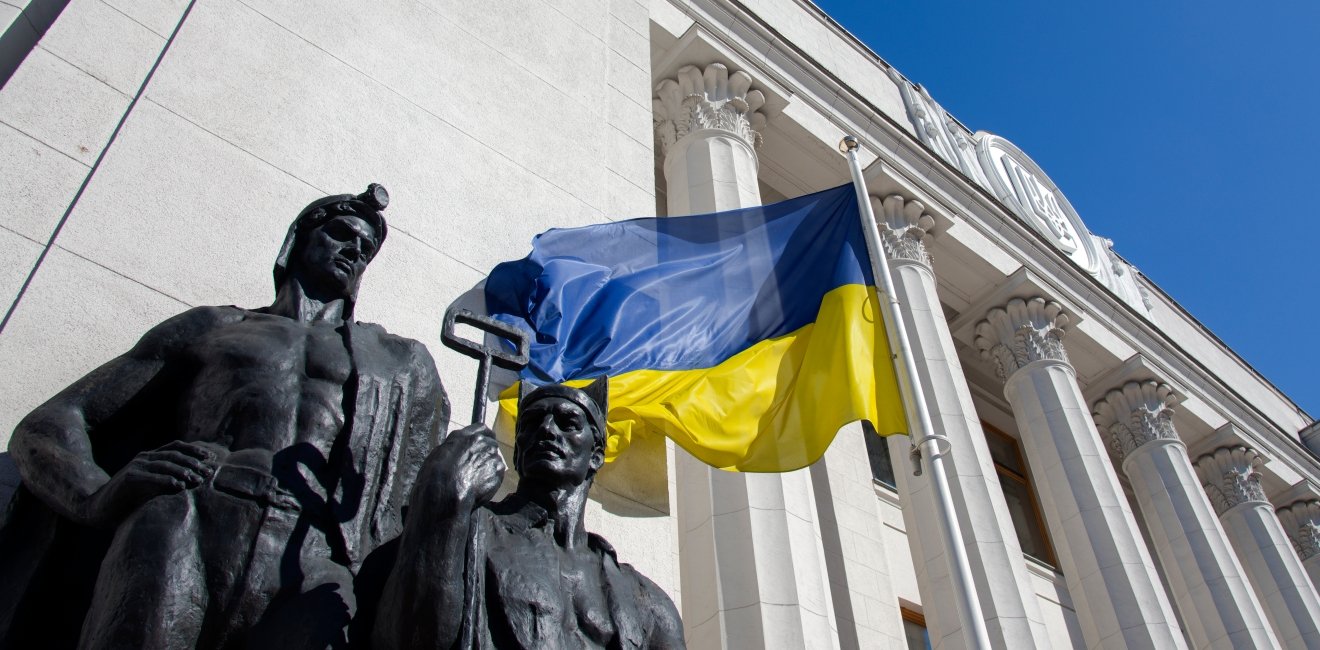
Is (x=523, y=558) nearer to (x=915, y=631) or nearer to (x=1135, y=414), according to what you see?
(x=915, y=631)

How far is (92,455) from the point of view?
132 inches

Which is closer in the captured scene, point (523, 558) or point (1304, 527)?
point (523, 558)

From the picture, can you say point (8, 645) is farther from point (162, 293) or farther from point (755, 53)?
point (755, 53)

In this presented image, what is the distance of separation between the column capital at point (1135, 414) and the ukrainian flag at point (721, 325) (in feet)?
42.5

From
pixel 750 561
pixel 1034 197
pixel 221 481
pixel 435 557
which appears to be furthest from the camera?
pixel 1034 197

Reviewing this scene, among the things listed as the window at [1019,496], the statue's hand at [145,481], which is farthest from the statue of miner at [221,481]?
the window at [1019,496]

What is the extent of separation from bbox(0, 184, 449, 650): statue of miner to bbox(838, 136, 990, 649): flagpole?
13.2ft

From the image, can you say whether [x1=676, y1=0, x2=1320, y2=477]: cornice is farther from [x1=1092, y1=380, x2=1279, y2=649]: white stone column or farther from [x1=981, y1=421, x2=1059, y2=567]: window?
[x1=981, y1=421, x2=1059, y2=567]: window

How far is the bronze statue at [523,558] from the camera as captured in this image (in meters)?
2.82

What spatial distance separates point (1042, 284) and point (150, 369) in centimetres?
1733

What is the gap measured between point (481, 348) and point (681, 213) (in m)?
9.05

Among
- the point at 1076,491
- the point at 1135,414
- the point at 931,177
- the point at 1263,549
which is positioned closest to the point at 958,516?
the point at 1076,491

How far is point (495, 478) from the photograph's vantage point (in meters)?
3.04

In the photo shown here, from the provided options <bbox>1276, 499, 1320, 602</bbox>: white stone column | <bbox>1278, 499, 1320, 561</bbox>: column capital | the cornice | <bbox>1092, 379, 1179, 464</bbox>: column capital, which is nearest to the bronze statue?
the cornice
